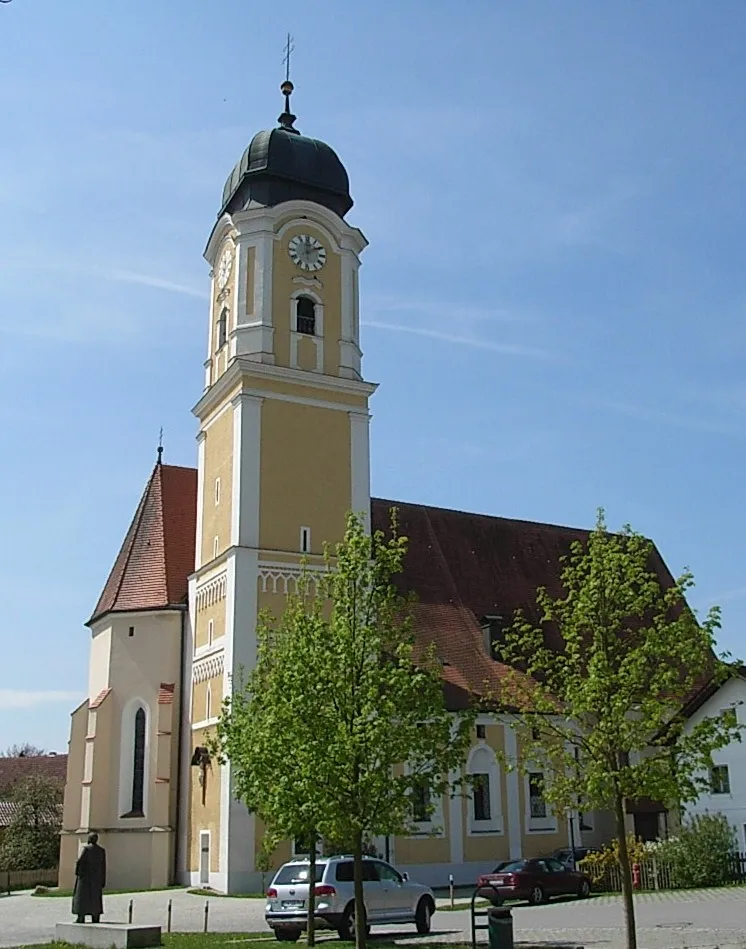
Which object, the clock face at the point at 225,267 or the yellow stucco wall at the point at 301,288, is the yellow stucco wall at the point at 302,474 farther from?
the clock face at the point at 225,267

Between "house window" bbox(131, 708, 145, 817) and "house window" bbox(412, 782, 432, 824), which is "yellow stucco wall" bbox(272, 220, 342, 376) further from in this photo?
"house window" bbox(412, 782, 432, 824)

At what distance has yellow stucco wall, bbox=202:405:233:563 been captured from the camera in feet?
108

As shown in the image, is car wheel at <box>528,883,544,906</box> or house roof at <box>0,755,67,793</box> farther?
house roof at <box>0,755,67,793</box>

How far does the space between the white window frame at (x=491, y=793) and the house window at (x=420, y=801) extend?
54.6 ft

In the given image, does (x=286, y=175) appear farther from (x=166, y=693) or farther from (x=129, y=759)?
(x=129, y=759)

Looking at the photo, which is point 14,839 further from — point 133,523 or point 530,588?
point 530,588

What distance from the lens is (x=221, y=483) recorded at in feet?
110

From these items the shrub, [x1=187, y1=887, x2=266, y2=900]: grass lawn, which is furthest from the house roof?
the shrub

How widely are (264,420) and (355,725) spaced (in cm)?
1899

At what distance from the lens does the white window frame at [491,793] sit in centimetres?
3297

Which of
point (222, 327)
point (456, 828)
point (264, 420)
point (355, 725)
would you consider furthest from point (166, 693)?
point (355, 725)

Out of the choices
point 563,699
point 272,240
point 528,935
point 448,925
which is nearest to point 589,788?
point 563,699

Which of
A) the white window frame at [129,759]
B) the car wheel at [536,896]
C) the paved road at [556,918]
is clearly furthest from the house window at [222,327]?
the car wheel at [536,896]

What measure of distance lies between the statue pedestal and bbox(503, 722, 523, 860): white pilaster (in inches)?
693
